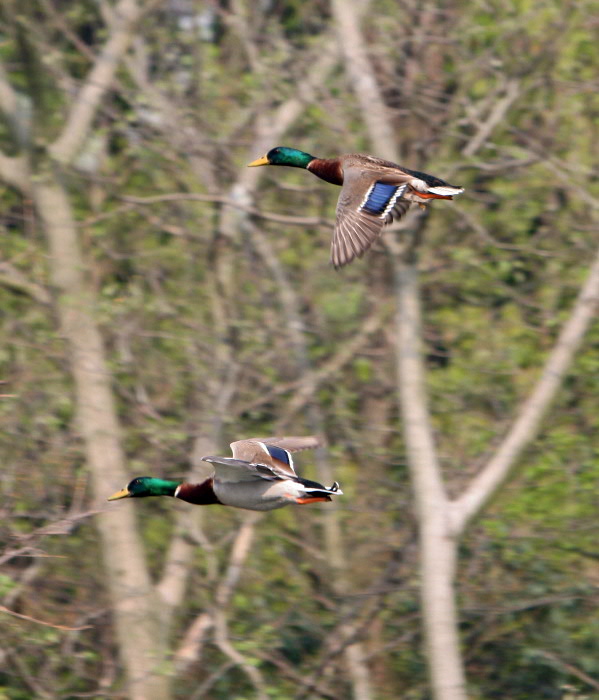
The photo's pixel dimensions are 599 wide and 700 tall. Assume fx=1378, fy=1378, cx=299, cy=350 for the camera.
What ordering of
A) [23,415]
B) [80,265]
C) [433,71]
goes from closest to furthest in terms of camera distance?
[23,415]
[80,265]
[433,71]

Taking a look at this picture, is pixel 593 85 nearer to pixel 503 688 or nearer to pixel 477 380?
pixel 477 380

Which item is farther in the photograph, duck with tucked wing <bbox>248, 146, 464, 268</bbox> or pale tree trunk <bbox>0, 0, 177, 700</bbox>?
pale tree trunk <bbox>0, 0, 177, 700</bbox>

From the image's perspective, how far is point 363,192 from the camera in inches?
277

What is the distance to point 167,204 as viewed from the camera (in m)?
11.2

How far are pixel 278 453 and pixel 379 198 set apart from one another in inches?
55.2

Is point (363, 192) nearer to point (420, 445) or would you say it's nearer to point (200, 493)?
point (200, 493)

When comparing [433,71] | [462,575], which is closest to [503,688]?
[462,575]

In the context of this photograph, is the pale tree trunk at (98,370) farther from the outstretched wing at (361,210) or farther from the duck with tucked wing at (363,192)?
the outstretched wing at (361,210)

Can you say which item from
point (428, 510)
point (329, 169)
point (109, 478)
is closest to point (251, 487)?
point (329, 169)

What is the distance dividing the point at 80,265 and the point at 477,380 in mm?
3193

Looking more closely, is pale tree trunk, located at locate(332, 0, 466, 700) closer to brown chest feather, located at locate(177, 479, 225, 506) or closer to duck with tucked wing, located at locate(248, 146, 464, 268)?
duck with tucked wing, located at locate(248, 146, 464, 268)

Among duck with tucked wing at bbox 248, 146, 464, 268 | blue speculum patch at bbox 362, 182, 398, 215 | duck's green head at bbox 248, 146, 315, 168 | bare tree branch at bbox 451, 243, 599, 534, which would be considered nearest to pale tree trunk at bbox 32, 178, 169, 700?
duck's green head at bbox 248, 146, 315, 168

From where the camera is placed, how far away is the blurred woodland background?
9.75 meters

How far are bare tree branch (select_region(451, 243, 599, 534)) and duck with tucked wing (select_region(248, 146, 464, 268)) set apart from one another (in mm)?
2101
